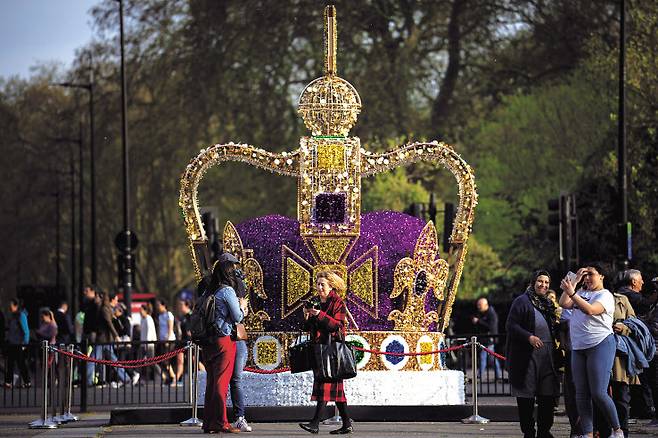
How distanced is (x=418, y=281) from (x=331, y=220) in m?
1.29

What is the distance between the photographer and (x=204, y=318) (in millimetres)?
20156

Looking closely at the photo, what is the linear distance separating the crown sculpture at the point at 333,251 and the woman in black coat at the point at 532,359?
203 inches

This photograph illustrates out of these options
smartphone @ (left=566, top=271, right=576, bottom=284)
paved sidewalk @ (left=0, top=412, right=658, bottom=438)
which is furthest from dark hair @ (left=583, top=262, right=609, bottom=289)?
paved sidewalk @ (left=0, top=412, right=658, bottom=438)

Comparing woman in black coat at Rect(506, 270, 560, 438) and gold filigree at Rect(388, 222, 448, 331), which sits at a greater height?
gold filigree at Rect(388, 222, 448, 331)

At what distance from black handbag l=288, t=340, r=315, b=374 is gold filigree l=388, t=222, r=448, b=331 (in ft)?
11.2

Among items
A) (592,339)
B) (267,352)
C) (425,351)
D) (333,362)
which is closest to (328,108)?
(267,352)

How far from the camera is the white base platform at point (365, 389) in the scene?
76.0 ft

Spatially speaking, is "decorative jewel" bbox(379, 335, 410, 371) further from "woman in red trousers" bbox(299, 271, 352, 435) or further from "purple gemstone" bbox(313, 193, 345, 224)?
"woman in red trousers" bbox(299, 271, 352, 435)

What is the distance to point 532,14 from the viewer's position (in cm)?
5809

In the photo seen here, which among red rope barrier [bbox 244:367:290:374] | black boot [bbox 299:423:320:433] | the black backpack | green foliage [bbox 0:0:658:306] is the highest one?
green foliage [bbox 0:0:658:306]

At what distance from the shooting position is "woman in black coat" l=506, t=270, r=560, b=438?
18.3 metres

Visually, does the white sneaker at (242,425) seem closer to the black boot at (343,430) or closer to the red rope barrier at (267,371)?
the black boot at (343,430)

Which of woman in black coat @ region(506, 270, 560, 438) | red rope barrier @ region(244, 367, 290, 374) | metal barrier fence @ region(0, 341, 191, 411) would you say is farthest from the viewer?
metal barrier fence @ region(0, 341, 191, 411)

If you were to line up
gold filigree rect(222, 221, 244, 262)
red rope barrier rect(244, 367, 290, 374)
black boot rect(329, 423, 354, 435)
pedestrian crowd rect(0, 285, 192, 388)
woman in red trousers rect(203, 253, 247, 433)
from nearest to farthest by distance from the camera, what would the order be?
woman in red trousers rect(203, 253, 247, 433)
black boot rect(329, 423, 354, 435)
red rope barrier rect(244, 367, 290, 374)
gold filigree rect(222, 221, 244, 262)
pedestrian crowd rect(0, 285, 192, 388)
